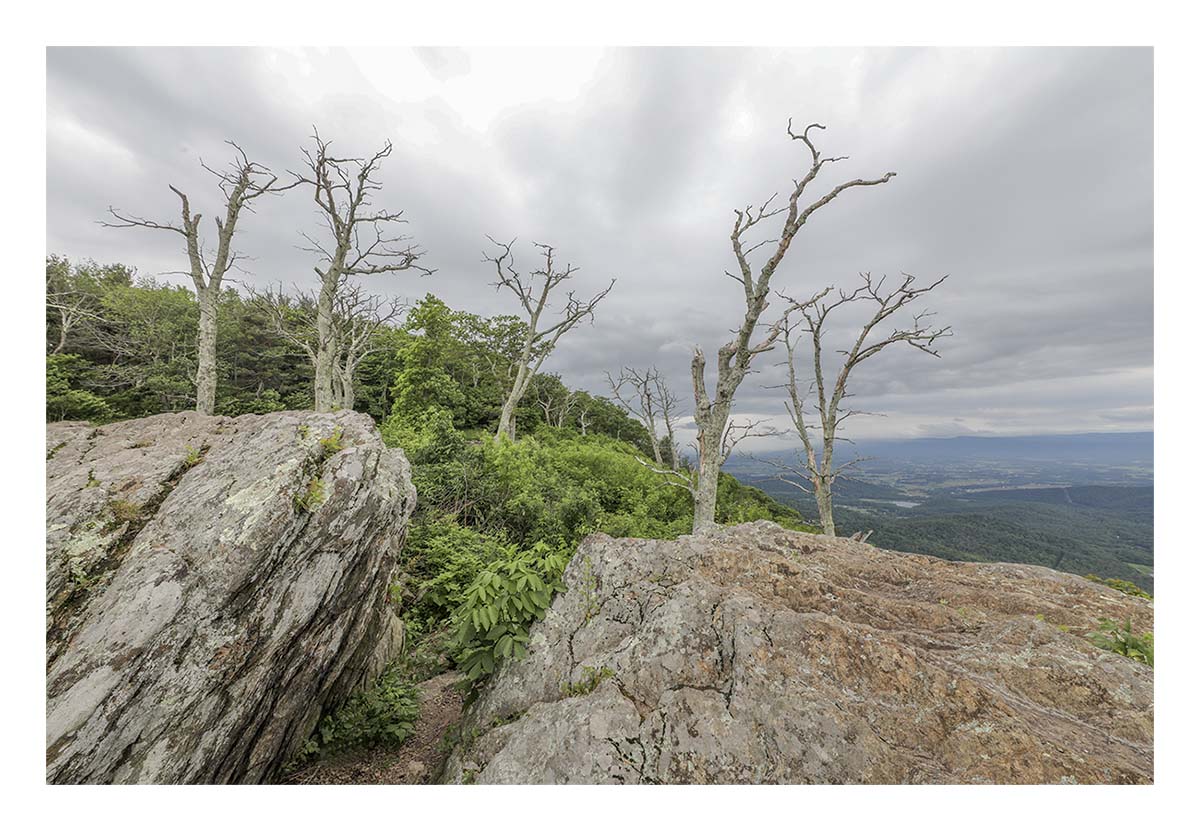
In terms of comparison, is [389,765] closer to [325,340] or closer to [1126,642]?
[1126,642]

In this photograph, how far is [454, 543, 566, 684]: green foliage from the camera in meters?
4.42

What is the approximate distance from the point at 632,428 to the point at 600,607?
4111 centimetres

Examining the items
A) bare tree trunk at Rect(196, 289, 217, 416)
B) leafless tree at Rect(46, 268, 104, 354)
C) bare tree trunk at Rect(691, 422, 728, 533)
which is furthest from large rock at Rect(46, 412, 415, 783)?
leafless tree at Rect(46, 268, 104, 354)

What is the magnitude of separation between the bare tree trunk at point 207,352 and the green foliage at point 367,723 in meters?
11.5

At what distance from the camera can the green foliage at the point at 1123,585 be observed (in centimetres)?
492

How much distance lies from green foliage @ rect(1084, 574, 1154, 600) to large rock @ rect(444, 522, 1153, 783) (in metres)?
0.56

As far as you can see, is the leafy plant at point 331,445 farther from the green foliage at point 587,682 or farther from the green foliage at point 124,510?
the green foliage at point 587,682

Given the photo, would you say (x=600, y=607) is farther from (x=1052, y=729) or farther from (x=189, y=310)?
(x=189, y=310)

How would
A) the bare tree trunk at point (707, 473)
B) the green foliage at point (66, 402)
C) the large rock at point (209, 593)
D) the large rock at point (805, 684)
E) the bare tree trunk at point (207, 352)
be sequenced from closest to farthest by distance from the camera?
the large rock at point (805, 684) → the large rock at point (209, 593) → the bare tree trunk at point (707, 473) → the bare tree trunk at point (207, 352) → the green foliage at point (66, 402)

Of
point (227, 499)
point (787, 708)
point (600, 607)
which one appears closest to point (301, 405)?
point (227, 499)

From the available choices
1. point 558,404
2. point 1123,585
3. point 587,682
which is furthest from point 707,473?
point 558,404

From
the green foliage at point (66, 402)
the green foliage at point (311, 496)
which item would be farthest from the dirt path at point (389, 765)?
the green foliage at point (66, 402)

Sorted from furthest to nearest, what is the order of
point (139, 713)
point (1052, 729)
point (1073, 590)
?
point (1073, 590) < point (139, 713) < point (1052, 729)

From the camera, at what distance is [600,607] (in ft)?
15.1
